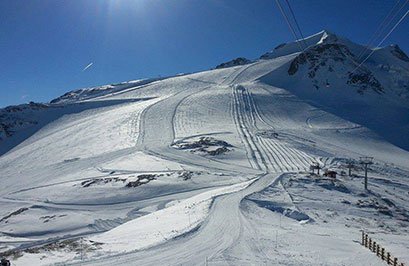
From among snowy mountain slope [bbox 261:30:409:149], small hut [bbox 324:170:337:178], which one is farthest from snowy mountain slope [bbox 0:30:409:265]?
small hut [bbox 324:170:337:178]

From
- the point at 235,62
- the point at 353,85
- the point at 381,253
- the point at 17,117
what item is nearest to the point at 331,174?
the point at 381,253

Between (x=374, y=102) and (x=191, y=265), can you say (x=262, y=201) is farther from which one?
(x=374, y=102)

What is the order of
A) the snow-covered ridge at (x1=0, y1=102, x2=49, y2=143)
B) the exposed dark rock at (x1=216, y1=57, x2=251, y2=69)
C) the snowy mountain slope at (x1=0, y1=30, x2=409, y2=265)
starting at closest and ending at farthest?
the snowy mountain slope at (x1=0, y1=30, x2=409, y2=265) < the snow-covered ridge at (x1=0, y1=102, x2=49, y2=143) < the exposed dark rock at (x1=216, y1=57, x2=251, y2=69)

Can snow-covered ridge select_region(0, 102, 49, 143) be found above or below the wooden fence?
above

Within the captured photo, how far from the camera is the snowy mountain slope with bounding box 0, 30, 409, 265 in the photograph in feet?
57.6

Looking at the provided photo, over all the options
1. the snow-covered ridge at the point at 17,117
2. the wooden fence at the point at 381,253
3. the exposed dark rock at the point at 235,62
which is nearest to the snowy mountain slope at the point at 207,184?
the wooden fence at the point at 381,253

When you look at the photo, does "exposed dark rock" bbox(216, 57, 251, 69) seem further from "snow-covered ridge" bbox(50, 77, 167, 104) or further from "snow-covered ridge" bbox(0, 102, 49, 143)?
"snow-covered ridge" bbox(0, 102, 49, 143)

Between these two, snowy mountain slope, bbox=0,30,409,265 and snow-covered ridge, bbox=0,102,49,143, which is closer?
snowy mountain slope, bbox=0,30,409,265

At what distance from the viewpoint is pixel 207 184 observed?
119 ft

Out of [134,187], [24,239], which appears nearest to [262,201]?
[134,187]

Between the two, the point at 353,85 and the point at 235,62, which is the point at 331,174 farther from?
the point at 235,62

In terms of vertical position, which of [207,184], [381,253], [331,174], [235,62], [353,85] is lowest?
[381,253]

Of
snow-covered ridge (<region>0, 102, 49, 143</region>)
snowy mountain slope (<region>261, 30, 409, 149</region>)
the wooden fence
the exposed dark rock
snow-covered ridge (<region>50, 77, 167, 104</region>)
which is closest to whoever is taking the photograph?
the wooden fence

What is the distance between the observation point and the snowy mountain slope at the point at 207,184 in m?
17.5
